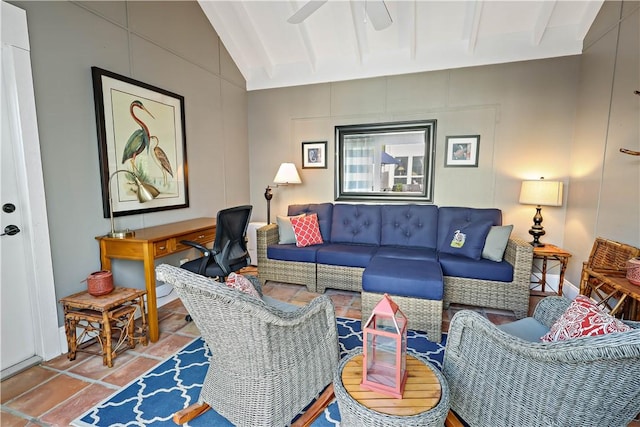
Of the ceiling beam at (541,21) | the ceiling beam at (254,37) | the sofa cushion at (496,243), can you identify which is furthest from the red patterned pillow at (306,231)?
the ceiling beam at (541,21)

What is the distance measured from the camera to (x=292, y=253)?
346cm

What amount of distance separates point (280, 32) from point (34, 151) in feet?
9.68

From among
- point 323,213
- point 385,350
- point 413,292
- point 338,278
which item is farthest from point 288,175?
point 385,350

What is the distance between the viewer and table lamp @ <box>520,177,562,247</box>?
310 centimetres

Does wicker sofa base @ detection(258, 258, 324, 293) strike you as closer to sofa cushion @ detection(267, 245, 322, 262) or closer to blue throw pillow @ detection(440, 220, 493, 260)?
sofa cushion @ detection(267, 245, 322, 262)

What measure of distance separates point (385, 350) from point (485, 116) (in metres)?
3.33

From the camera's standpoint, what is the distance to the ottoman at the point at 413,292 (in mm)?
2303

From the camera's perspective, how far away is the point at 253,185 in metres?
4.67

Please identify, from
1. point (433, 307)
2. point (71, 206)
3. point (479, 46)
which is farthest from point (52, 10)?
point (479, 46)

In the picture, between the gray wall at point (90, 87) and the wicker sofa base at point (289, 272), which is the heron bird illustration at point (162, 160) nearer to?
the gray wall at point (90, 87)

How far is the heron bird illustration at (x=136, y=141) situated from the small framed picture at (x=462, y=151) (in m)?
3.35

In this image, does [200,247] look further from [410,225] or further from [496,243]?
[496,243]

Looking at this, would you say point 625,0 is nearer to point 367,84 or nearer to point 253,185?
point 367,84

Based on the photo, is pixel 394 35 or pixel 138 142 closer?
pixel 138 142
